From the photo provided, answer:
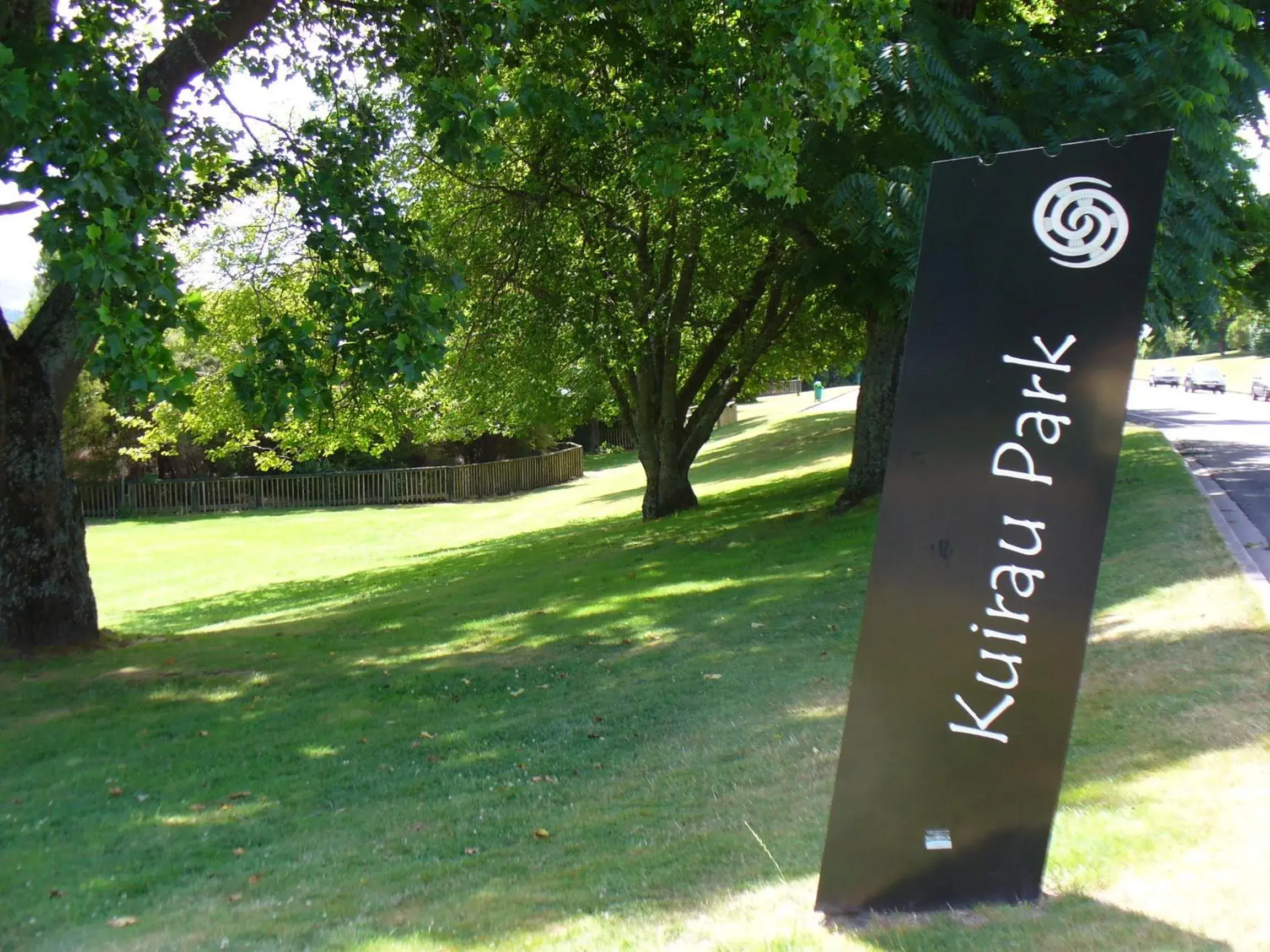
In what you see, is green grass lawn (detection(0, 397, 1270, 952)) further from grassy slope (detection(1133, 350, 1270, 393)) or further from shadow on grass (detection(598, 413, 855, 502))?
grassy slope (detection(1133, 350, 1270, 393))

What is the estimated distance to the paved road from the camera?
51.4 feet

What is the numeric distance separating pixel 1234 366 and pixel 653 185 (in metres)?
73.3

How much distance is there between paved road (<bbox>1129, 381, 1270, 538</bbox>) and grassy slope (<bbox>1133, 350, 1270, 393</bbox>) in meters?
8.99

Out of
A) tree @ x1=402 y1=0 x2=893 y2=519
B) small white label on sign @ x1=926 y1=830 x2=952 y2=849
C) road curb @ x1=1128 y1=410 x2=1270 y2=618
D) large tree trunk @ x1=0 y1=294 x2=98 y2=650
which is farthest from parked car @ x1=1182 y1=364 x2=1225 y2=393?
small white label on sign @ x1=926 y1=830 x2=952 y2=849

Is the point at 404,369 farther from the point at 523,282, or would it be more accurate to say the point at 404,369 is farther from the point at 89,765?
the point at 523,282

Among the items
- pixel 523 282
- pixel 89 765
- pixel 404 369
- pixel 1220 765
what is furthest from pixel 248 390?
pixel 523 282

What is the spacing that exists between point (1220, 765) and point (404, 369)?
5984mm

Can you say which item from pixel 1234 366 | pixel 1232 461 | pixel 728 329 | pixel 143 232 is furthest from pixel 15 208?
pixel 1234 366

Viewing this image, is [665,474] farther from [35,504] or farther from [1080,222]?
[1080,222]

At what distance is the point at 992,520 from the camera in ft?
13.1

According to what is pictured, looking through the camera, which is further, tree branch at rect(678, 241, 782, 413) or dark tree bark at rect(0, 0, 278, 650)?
tree branch at rect(678, 241, 782, 413)

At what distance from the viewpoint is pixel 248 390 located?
8.65 m

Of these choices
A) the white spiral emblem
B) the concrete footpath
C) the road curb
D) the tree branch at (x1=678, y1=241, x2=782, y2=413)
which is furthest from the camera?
the tree branch at (x1=678, y1=241, x2=782, y2=413)

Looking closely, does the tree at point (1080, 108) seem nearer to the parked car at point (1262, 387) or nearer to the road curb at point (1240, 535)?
the road curb at point (1240, 535)
